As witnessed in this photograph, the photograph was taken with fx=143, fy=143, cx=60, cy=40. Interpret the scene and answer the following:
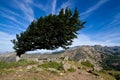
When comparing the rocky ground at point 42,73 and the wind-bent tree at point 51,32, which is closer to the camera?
the rocky ground at point 42,73

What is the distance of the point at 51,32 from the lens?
135ft

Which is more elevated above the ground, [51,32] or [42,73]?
[51,32]

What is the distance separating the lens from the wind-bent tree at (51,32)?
41188 mm

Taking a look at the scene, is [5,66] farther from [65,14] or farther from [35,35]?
[65,14]

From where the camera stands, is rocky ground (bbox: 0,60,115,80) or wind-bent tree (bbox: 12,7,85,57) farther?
wind-bent tree (bbox: 12,7,85,57)

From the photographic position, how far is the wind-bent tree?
41.2 metres

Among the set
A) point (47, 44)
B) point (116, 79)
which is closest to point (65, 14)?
point (47, 44)

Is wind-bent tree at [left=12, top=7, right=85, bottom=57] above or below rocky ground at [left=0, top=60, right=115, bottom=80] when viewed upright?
above

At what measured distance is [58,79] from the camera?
652 inches

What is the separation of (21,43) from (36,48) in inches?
194

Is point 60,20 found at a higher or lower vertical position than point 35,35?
higher

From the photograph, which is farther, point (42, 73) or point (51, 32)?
point (51, 32)

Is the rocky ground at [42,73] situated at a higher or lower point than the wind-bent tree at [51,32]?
lower

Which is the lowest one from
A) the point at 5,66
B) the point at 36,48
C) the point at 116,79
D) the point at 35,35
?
the point at 116,79
